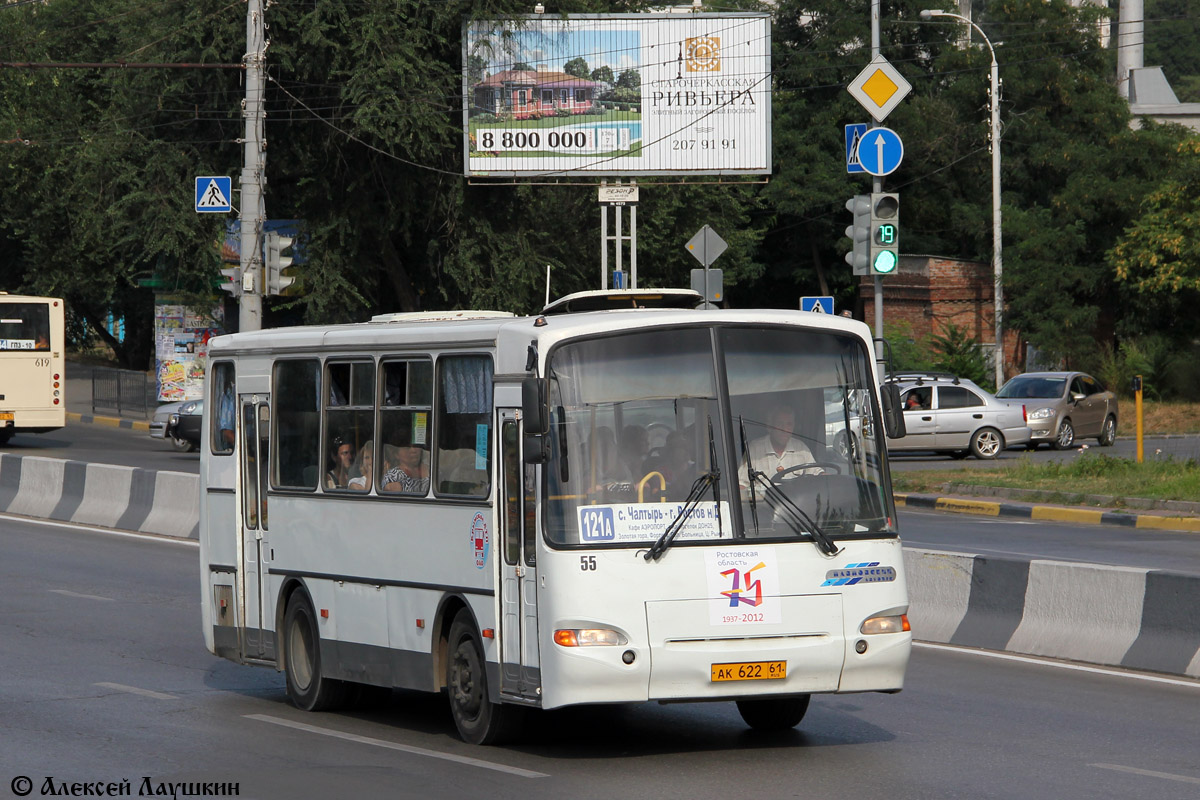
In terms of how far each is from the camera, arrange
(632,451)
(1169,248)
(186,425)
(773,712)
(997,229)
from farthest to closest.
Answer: (997,229) < (1169,248) < (186,425) < (773,712) < (632,451)

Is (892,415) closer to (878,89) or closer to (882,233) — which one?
(882,233)

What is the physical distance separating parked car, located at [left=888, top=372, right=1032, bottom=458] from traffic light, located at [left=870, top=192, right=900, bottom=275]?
1085cm

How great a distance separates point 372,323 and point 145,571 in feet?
28.3

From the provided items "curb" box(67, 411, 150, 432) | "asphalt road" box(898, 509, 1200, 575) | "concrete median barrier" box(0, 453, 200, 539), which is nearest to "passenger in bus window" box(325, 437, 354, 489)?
"asphalt road" box(898, 509, 1200, 575)

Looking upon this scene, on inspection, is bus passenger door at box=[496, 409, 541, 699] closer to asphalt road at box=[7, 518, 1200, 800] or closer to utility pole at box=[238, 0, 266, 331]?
asphalt road at box=[7, 518, 1200, 800]

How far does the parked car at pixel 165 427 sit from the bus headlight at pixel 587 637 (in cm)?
2740

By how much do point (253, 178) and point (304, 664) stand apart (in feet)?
53.2

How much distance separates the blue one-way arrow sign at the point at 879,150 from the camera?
21.1m

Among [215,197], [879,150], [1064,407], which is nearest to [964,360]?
[1064,407]

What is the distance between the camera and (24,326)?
35.8 metres

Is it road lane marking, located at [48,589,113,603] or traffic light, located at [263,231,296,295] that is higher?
traffic light, located at [263,231,296,295]

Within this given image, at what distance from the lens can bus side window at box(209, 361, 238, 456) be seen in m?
11.4

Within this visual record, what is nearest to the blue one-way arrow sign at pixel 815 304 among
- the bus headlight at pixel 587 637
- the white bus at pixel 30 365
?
the bus headlight at pixel 587 637

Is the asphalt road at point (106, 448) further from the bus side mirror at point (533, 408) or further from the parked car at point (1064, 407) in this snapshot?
the bus side mirror at point (533, 408)
